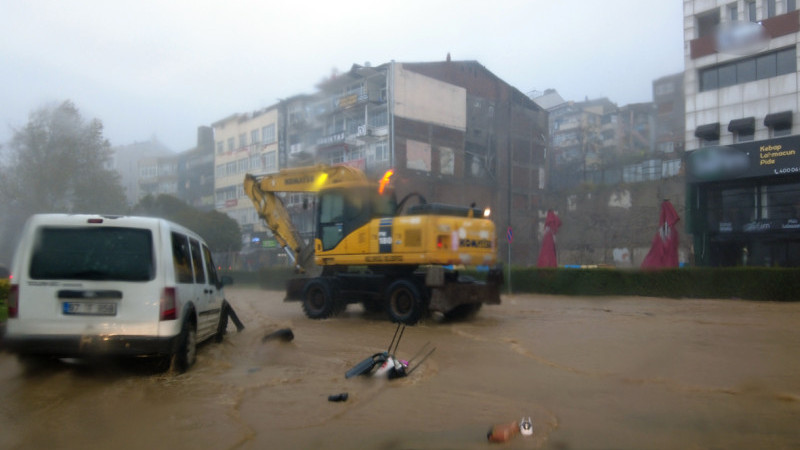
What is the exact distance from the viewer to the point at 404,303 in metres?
12.4

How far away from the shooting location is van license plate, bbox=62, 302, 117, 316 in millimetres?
5832

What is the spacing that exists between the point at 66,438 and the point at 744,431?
5057 millimetres

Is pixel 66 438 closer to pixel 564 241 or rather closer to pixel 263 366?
pixel 263 366

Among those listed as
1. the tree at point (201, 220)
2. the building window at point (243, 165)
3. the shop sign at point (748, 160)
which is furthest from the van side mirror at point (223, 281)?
the building window at point (243, 165)

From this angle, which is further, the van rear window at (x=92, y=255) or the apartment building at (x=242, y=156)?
the apartment building at (x=242, y=156)

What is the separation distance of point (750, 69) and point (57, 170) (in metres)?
36.0

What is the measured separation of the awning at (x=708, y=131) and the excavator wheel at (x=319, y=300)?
21744mm

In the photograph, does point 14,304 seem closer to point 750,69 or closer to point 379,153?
point 750,69

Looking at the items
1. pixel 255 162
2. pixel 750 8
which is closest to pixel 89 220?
pixel 750 8

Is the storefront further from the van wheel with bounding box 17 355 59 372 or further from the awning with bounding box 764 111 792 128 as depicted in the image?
the van wheel with bounding box 17 355 59 372

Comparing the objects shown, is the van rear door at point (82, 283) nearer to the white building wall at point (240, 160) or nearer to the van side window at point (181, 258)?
the van side window at point (181, 258)

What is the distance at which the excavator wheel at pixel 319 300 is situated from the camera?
13.5m

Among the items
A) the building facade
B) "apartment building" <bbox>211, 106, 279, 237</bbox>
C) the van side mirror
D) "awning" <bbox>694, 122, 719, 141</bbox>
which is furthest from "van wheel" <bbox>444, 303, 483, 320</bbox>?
the building facade

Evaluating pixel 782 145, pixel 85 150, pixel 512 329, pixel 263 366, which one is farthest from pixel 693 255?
pixel 85 150
